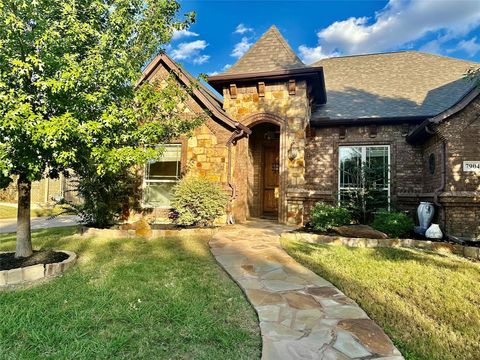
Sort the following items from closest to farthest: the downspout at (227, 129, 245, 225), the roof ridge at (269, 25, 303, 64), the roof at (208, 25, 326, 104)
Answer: the downspout at (227, 129, 245, 225) < the roof at (208, 25, 326, 104) < the roof ridge at (269, 25, 303, 64)

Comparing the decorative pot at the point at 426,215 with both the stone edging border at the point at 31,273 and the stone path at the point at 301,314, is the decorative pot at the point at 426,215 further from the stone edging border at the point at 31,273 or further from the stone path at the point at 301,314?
the stone edging border at the point at 31,273

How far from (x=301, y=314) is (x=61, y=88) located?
4.18 meters

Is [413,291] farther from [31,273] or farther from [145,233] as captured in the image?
[145,233]

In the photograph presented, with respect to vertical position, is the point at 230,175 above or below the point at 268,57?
below

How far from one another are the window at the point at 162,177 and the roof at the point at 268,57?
3.46 meters

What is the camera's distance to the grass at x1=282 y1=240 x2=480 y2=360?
271 cm

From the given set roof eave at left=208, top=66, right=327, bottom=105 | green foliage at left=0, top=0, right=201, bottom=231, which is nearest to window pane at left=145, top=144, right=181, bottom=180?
roof eave at left=208, top=66, right=327, bottom=105

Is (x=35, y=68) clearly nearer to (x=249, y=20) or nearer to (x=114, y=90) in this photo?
(x=114, y=90)

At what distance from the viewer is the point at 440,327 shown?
117 inches

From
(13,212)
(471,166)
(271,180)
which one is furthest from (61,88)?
(13,212)

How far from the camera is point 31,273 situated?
168 inches

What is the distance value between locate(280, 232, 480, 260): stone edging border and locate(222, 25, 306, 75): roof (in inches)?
225

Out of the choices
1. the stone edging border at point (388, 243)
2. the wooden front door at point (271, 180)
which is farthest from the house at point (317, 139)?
the stone edging border at point (388, 243)

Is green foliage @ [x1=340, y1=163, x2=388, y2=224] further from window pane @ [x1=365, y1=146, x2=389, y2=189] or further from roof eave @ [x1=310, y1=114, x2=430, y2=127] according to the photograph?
roof eave @ [x1=310, y1=114, x2=430, y2=127]
